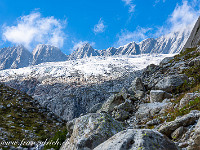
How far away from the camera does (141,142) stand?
424 cm

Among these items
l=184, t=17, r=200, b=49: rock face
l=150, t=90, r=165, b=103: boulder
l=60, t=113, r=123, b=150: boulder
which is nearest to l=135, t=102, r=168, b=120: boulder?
l=150, t=90, r=165, b=103: boulder

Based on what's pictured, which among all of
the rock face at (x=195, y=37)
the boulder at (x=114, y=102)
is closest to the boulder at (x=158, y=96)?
the boulder at (x=114, y=102)

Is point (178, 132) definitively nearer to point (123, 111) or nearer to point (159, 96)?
point (159, 96)

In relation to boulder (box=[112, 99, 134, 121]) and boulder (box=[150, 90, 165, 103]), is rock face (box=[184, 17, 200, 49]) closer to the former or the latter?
boulder (box=[150, 90, 165, 103])

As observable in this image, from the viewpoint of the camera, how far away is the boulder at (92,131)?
22.1ft

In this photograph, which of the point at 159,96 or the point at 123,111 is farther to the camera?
the point at 123,111

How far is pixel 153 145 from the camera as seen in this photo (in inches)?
167

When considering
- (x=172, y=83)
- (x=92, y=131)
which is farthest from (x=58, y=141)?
(x=172, y=83)

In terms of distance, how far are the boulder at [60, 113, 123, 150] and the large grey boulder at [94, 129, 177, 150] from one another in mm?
2304

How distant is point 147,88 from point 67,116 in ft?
394

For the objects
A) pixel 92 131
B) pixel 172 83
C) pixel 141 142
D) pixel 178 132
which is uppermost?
pixel 172 83

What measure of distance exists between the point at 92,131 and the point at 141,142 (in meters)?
3.46

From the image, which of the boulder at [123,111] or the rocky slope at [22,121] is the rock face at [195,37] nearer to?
the boulder at [123,111]

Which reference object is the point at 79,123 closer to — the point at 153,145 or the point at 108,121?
the point at 108,121
